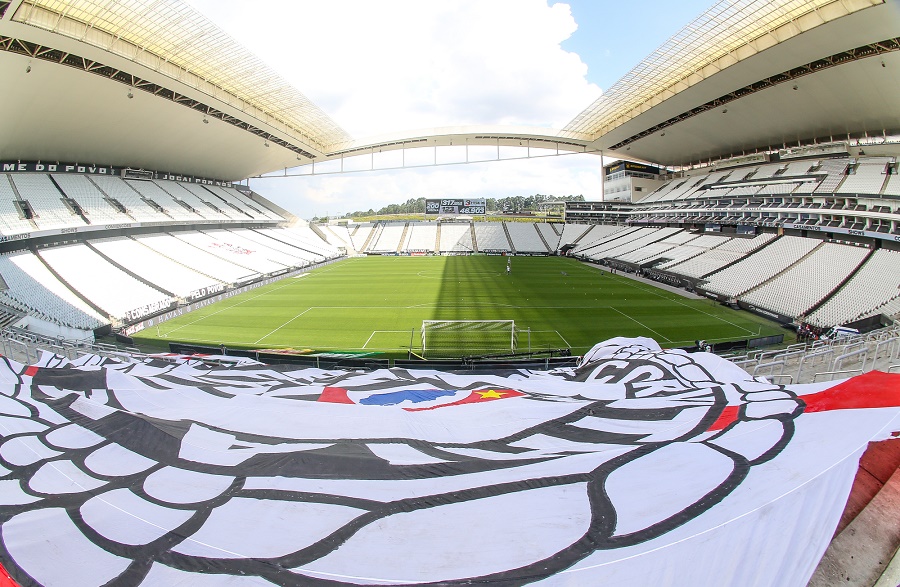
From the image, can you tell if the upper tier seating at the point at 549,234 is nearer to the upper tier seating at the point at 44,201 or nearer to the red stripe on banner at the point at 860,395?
the upper tier seating at the point at 44,201

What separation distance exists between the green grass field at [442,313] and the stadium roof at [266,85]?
1541 cm

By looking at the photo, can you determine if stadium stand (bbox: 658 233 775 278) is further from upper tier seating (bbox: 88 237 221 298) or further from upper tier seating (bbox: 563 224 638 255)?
upper tier seating (bbox: 88 237 221 298)

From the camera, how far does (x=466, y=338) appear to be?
1791 cm

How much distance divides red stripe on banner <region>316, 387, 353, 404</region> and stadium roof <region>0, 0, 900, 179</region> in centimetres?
2342

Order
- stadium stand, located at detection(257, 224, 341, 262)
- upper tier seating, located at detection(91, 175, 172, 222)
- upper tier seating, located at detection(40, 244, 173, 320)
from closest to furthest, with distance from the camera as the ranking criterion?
upper tier seating, located at detection(40, 244, 173, 320) < upper tier seating, located at detection(91, 175, 172, 222) < stadium stand, located at detection(257, 224, 341, 262)

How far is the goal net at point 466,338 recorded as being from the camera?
16125 millimetres

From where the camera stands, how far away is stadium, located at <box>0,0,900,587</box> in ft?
8.12

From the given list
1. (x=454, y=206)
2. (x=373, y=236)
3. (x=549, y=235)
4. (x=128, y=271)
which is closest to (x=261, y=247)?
(x=128, y=271)

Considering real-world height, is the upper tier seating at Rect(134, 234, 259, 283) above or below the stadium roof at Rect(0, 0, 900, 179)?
below

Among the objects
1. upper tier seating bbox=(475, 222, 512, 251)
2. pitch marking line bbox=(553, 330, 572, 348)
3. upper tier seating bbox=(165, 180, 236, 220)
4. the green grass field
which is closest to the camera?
pitch marking line bbox=(553, 330, 572, 348)

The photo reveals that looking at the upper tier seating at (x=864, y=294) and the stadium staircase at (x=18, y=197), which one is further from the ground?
the stadium staircase at (x=18, y=197)

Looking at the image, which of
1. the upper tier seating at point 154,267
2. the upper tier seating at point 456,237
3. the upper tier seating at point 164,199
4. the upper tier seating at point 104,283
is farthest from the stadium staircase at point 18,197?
the upper tier seating at point 456,237

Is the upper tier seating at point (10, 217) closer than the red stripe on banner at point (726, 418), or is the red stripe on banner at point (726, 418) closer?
the red stripe on banner at point (726, 418)

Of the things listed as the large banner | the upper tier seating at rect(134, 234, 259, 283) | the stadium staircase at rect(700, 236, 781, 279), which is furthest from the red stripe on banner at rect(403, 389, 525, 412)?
the upper tier seating at rect(134, 234, 259, 283)
